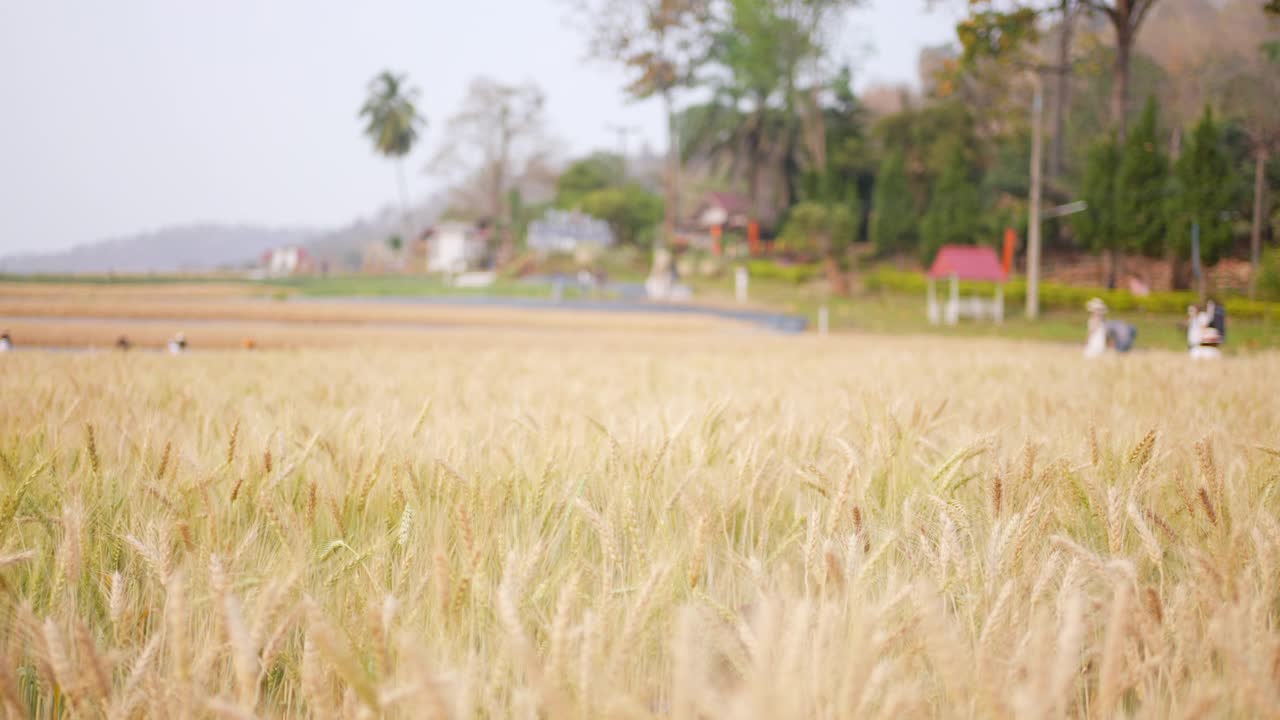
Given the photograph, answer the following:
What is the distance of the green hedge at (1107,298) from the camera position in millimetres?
21666

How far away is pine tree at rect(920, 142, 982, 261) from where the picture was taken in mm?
36188

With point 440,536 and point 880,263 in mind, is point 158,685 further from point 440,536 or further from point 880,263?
point 880,263

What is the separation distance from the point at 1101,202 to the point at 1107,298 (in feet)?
19.7

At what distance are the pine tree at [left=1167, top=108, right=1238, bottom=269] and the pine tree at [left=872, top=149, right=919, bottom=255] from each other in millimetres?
14694

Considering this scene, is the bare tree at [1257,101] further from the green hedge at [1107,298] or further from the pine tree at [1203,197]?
the green hedge at [1107,298]

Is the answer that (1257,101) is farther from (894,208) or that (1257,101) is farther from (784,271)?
(784,271)

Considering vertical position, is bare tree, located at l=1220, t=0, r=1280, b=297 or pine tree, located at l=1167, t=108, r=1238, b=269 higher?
bare tree, located at l=1220, t=0, r=1280, b=297

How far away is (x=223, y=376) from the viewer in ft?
14.3

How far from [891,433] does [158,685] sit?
6.12 ft

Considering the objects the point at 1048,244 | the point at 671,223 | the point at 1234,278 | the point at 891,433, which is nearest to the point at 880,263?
the point at 1048,244

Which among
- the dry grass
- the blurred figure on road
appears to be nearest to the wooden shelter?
the dry grass

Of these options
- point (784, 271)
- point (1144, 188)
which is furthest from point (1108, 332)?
point (784, 271)

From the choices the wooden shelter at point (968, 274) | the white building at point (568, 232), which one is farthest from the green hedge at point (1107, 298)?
the white building at point (568, 232)

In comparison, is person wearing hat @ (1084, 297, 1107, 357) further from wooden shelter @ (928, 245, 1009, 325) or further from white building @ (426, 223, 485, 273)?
white building @ (426, 223, 485, 273)
